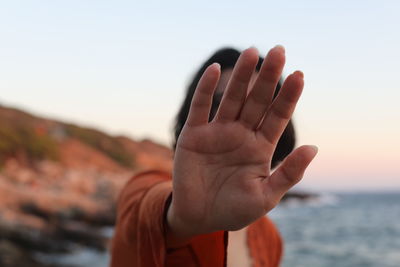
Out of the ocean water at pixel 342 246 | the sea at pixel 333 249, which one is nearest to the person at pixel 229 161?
the sea at pixel 333 249

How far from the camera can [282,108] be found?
1267 millimetres

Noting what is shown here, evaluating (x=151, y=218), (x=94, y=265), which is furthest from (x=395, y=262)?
(x=151, y=218)

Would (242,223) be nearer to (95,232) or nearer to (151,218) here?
(151,218)

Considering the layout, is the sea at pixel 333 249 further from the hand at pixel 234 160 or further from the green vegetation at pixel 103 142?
the hand at pixel 234 160

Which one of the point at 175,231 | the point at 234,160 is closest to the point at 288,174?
the point at 234,160

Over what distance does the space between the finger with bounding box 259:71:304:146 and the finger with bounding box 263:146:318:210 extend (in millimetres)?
88

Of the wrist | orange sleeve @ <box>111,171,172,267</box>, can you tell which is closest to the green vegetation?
orange sleeve @ <box>111,171,172,267</box>

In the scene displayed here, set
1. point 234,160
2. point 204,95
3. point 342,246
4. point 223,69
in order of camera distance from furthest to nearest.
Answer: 1. point 342,246
2. point 223,69
3. point 234,160
4. point 204,95

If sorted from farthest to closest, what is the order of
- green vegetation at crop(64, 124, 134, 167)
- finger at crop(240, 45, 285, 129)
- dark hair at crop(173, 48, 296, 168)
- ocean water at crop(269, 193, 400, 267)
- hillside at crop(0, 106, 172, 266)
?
green vegetation at crop(64, 124, 134, 167), ocean water at crop(269, 193, 400, 267), hillside at crop(0, 106, 172, 266), dark hair at crop(173, 48, 296, 168), finger at crop(240, 45, 285, 129)

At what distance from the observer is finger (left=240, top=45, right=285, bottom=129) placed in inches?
45.6

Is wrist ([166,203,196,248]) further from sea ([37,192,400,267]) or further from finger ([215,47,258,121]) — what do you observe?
sea ([37,192,400,267])

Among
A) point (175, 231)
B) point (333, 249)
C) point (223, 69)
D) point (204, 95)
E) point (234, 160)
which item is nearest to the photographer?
point (204, 95)

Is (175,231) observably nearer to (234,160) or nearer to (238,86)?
(234,160)

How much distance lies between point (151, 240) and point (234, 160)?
36 cm
